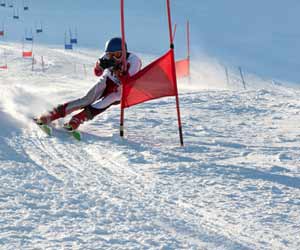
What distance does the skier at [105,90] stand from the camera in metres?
6.52

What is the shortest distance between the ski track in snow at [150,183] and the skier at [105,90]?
0.71ft

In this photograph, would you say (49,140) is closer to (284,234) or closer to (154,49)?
(284,234)

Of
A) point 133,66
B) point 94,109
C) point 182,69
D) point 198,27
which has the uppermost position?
point 133,66

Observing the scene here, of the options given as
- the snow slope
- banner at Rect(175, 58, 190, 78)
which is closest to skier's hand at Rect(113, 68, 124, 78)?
banner at Rect(175, 58, 190, 78)

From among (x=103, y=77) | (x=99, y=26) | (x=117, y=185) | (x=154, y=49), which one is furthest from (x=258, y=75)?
(x=117, y=185)

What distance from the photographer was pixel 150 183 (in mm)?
4410

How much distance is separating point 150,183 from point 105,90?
8.21 feet

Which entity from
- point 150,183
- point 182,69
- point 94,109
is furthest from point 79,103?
point 182,69

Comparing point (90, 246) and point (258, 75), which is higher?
point (90, 246)

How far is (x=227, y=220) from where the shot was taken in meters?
3.68

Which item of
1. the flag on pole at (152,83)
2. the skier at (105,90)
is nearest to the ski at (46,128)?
the skier at (105,90)

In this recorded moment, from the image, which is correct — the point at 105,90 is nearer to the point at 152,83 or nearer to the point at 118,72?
the point at 118,72

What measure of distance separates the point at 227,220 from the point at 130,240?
67 cm

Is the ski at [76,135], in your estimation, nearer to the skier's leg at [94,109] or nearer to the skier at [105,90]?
the skier's leg at [94,109]
